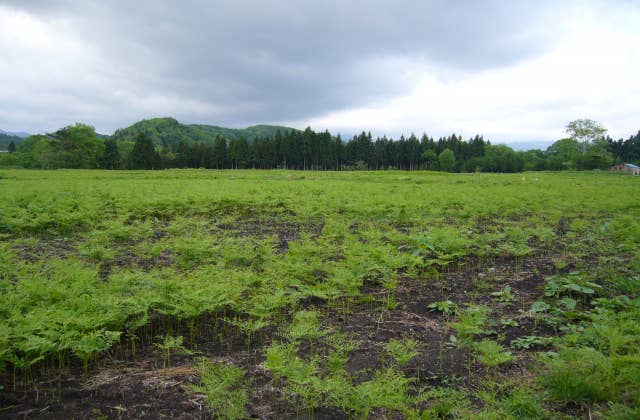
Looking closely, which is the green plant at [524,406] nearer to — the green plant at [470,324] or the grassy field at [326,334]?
the grassy field at [326,334]

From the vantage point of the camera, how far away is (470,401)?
3324mm

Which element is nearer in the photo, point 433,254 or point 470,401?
point 470,401

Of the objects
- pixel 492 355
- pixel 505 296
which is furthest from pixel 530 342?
pixel 505 296

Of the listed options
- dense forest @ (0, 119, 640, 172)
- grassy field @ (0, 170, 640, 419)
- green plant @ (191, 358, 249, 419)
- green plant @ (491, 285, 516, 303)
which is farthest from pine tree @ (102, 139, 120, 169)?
green plant @ (491, 285, 516, 303)

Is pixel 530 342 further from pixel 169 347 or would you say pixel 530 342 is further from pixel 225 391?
pixel 169 347

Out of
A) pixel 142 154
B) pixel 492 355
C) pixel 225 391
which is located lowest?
pixel 225 391

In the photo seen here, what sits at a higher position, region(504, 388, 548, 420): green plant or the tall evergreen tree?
the tall evergreen tree

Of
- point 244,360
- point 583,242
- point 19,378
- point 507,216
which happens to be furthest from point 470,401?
point 507,216

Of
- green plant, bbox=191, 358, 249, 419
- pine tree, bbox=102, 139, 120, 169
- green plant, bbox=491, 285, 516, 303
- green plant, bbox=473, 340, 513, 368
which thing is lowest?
green plant, bbox=191, 358, 249, 419

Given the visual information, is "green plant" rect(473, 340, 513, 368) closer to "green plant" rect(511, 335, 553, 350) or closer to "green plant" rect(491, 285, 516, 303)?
"green plant" rect(511, 335, 553, 350)

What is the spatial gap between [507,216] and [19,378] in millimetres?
15320

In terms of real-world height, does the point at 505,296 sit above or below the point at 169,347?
above

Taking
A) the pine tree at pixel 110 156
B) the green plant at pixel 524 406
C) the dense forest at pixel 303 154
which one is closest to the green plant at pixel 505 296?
the green plant at pixel 524 406

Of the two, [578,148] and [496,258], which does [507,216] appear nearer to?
[496,258]
